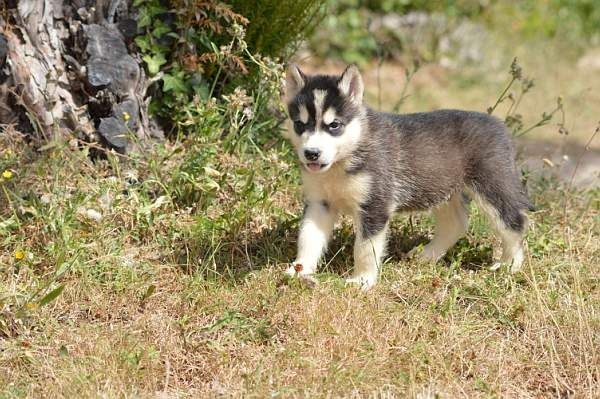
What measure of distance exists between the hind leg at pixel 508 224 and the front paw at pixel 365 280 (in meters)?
0.93

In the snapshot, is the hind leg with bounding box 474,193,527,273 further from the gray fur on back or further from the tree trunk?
the tree trunk

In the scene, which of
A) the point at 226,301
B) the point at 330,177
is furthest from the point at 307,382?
the point at 330,177

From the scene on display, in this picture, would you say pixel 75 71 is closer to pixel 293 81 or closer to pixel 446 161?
pixel 293 81

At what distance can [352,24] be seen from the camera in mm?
13516

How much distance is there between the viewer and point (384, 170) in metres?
6.10

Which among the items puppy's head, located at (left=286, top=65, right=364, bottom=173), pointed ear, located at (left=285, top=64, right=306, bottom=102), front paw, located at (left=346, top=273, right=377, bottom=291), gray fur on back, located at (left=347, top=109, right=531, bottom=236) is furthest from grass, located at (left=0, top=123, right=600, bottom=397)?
pointed ear, located at (left=285, top=64, right=306, bottom=102)

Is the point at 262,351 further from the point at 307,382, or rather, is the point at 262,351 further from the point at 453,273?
the point at 453,273

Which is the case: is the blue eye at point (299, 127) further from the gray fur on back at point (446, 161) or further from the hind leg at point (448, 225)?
the hind leg at point (448, 225)

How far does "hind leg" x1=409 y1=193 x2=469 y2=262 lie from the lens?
21.8 feet

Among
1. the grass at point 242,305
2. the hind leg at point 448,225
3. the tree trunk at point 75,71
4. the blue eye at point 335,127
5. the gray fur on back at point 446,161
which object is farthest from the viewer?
the tree trunk at point 75,71

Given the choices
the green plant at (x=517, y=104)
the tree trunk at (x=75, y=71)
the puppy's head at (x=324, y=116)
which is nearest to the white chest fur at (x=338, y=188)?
the puppy's head at (x=324, y=116)

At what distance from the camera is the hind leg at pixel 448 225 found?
6.64 m

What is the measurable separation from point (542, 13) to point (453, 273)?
33.0 feet

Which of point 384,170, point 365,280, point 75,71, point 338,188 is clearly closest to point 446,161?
point 384,170
